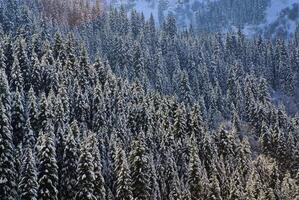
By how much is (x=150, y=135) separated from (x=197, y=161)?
35.5ft

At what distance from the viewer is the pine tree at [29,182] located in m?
51.2

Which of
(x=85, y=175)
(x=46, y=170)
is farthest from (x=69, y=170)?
(x=46, y=170)

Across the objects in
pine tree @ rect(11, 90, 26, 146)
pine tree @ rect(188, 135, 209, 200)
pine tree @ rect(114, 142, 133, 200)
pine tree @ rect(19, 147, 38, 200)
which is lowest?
pine tree @ rect(188, 135, 209, 200)

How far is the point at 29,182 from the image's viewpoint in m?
51.3

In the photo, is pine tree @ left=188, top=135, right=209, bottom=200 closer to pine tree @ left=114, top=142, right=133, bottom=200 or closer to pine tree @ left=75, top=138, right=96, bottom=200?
pine tree @ left=114, top=142, right=133, bottom=200

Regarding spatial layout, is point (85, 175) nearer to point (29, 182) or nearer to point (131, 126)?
point (29, 182)

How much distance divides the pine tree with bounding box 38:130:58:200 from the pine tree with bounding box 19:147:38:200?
1.55 m

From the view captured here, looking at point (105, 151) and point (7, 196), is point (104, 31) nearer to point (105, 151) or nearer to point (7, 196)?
point (105, 151)

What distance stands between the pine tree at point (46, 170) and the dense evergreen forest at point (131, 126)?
0.40ft

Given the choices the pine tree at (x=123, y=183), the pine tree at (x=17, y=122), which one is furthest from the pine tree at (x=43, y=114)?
the pine tree at (x=123, y=183)

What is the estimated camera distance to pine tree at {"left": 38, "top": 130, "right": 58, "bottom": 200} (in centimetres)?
5334

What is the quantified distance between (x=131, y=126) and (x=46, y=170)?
31.2m

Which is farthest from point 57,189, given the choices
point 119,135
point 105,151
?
point 119,135

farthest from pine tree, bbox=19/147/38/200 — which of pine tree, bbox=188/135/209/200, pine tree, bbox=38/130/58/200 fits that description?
pine tree, bbox=188/135/209/200
